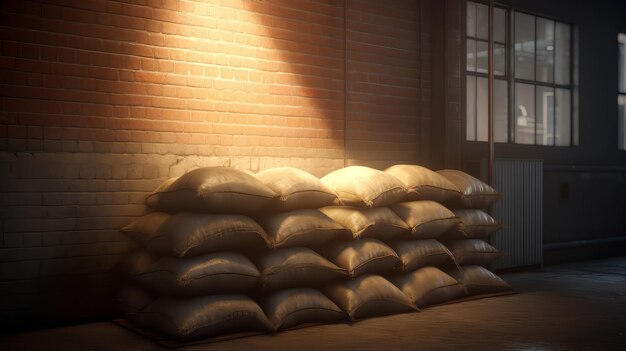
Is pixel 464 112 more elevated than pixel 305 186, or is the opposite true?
pixel 464 112

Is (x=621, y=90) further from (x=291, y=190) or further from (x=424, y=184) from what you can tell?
(x=291, y=190)

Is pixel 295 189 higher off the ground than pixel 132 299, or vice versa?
pixel 295 189

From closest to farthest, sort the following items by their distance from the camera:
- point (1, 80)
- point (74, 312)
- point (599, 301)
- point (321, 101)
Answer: point (1, 80)
point (74, 312)
point (599, 301)
point (321, 101)

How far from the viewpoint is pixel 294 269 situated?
4488 mm

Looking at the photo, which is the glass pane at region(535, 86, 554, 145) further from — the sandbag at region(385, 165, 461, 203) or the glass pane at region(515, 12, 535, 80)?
the sandbag at region(385, 165, 461, 203)

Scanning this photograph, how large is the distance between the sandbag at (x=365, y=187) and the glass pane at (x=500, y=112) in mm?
2524

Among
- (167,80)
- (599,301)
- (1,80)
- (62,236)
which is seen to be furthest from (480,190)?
(1,80)

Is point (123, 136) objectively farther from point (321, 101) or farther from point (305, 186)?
point (321, 101)

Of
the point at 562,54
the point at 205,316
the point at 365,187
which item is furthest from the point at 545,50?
the point at 205,316

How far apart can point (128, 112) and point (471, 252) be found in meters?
2.80

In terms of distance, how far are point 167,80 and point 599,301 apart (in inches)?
142

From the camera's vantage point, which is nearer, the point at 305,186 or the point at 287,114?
the point at 305,186

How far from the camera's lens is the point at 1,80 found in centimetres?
438

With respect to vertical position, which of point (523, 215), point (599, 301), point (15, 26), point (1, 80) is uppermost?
point (15, 26)
